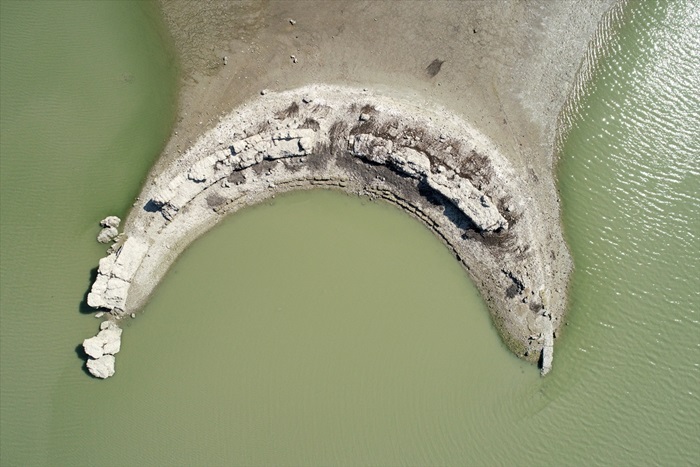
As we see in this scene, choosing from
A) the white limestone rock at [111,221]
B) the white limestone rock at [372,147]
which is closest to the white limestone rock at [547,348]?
the white limestone rock at [372,147]

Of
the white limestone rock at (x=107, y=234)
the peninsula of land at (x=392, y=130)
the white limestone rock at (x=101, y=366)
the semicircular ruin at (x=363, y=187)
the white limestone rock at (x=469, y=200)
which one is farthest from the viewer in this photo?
the white limestone rock at (x=107, y=234)

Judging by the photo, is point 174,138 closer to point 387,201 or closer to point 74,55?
point 74,55

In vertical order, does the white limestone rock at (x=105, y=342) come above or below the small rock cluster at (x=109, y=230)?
below

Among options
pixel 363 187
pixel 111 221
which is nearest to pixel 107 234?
pixel 111 221

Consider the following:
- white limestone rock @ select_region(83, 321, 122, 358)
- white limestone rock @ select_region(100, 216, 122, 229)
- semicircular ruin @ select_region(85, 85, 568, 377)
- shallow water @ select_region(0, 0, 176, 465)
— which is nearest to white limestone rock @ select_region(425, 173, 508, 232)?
semicircular ruin @ select_region(85, 85, 568, 377)

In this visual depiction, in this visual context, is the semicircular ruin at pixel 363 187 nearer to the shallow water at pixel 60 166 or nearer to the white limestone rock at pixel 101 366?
the white limestone rock at pixel 101 366

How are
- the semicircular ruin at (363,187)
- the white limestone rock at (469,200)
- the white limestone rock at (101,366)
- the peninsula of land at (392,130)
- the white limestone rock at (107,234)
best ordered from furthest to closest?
the white limestone rock at (107,234)
the white limestone rock at (101,366)
the peninsula of land at (392,130)
the semicircular ruin at (363,187)
the white limestone rock at (469,200)
